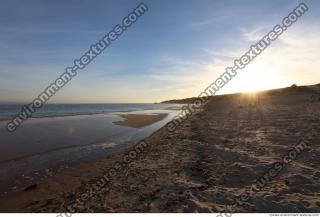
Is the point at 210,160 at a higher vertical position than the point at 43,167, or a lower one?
higher

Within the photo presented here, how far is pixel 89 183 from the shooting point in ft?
25.4

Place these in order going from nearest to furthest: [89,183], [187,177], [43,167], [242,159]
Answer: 1. [187,177]
2. [89,183]
3. [242,159]
4. [43,167]

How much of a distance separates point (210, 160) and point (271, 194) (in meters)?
3.24

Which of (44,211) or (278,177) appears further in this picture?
(278,177)

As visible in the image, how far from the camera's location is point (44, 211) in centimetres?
560

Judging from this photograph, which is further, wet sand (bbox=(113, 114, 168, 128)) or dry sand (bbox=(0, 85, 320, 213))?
wet sand (bbox=(113, 114, 168, 128))

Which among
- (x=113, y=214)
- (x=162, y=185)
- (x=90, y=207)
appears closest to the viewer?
(x=113, y=214)

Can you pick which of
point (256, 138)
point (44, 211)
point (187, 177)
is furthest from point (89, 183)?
point (256, 138)

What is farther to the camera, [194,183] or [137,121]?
[137,121]

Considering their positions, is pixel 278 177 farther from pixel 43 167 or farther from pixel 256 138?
pixel 43 167

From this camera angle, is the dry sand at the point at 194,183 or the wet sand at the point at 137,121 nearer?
the dry sand at the point at 194,183

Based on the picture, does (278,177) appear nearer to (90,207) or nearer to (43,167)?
(90,207)

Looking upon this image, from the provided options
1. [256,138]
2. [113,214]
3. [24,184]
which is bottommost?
[24,184]

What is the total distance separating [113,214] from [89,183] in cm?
318
